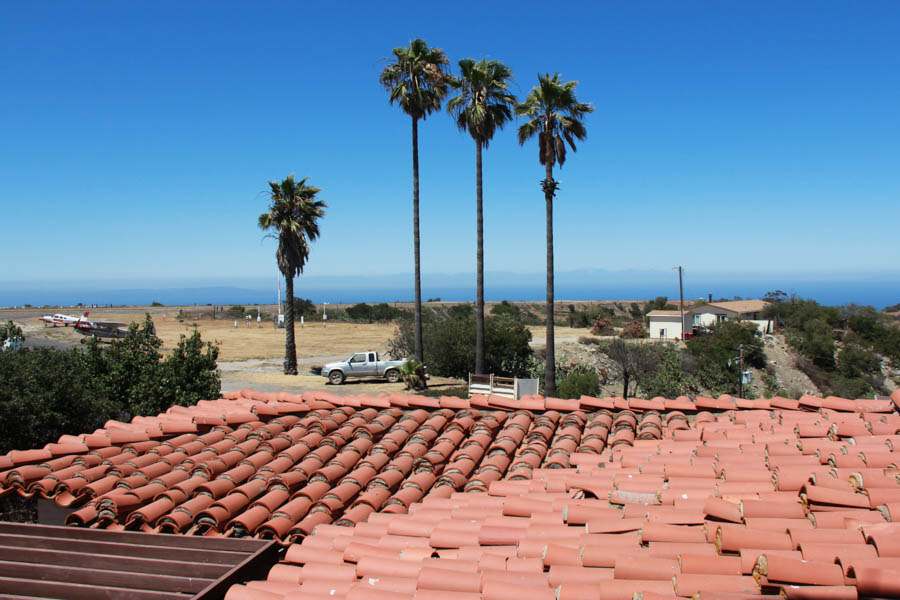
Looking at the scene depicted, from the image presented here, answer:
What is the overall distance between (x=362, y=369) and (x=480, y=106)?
1522cm

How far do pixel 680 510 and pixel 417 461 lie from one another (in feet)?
12.7

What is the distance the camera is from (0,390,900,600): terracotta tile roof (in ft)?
11.7

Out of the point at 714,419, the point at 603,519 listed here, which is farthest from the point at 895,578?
the point at 714,419

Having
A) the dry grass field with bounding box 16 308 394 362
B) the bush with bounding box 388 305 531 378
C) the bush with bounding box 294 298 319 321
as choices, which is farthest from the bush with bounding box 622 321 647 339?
the bush with bounding box 294 298 319 321

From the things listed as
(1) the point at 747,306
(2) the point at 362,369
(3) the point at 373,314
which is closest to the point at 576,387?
(2) the point at 362,369

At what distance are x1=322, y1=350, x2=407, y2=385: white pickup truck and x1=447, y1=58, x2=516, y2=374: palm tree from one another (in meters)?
6.79

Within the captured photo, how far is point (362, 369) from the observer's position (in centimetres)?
3531

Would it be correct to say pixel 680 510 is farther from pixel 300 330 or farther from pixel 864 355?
pixel 300 330

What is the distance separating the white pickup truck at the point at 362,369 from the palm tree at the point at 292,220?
5337 mm

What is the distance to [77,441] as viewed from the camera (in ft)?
29.1

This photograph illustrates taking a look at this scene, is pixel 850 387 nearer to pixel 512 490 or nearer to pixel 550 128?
pixel 550 128

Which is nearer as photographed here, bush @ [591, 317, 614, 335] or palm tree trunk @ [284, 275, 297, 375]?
palm tree trunk @ [284, 275, 297, 375]

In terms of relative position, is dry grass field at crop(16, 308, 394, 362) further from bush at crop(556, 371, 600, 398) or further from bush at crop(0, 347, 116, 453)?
bush at crop(0, 347, 116, 453)

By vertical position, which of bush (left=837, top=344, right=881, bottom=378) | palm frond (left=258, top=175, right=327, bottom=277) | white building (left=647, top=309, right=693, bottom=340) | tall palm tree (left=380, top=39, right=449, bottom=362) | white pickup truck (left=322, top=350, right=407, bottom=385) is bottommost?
bush (left=837, top=344, right=881, bottom=378)
